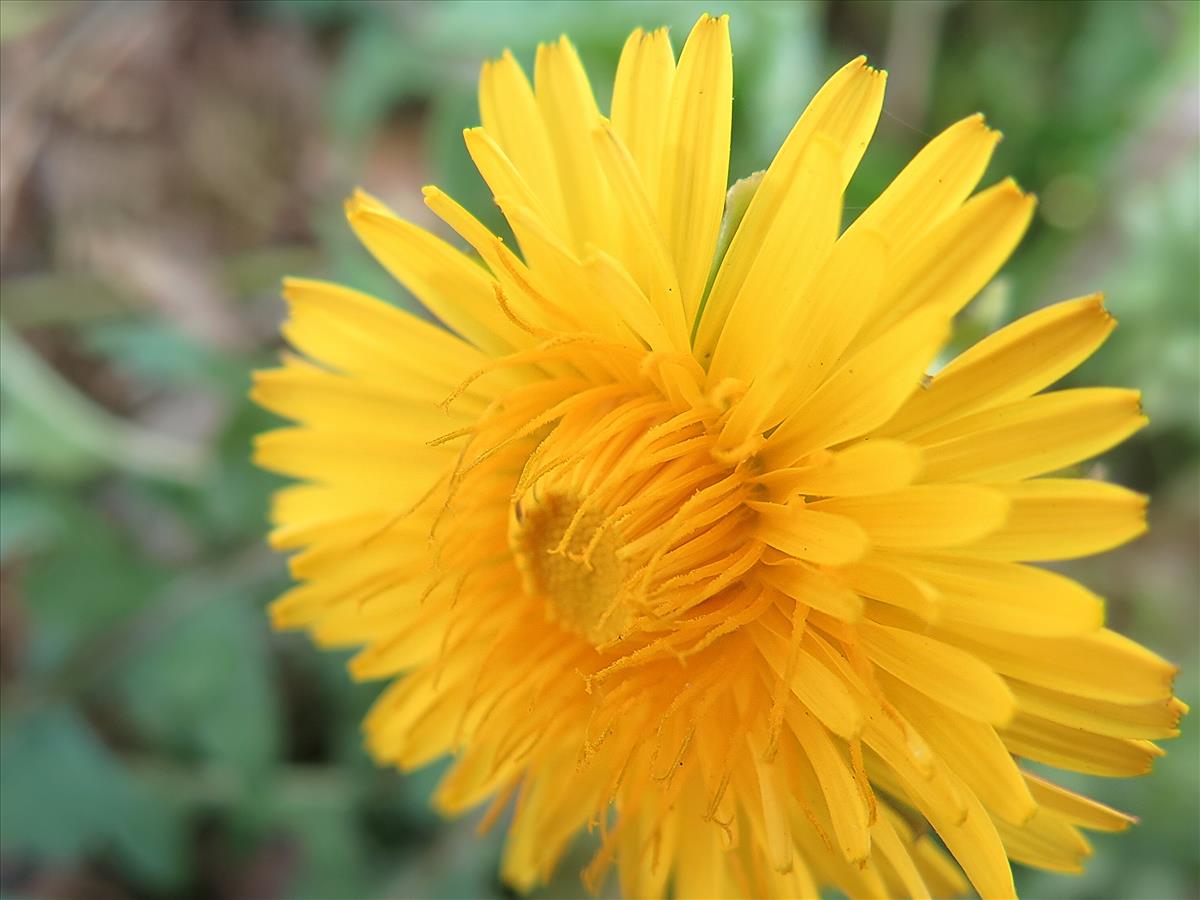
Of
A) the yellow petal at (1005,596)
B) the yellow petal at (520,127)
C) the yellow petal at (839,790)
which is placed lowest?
the yellow petal at (839,790)

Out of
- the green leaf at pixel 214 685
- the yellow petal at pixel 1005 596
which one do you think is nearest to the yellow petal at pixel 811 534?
the yellow petal at pixel 1005 596

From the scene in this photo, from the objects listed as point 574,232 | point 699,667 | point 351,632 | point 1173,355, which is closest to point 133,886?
point 351,632

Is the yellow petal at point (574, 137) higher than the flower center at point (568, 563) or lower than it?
higher

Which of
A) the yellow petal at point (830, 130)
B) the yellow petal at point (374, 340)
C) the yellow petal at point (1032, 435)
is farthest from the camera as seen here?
the yellow petal at point (374, 340)

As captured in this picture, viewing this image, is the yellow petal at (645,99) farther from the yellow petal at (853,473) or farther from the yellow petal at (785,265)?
the yellow petal at (853,473)

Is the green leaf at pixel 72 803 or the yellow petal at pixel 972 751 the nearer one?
the yellow petal at pixel 972 751

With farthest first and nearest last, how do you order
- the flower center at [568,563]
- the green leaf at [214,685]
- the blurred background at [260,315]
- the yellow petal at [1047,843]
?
the green leaf at [214,685] < the blurred background at [260,315] < the flower center at [568,563] < the yellow petal at [1047,843]

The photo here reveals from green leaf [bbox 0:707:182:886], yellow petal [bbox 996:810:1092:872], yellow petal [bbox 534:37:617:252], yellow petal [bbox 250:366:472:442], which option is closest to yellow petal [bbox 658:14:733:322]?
yellow petal [bbox 534:37:617:252]
